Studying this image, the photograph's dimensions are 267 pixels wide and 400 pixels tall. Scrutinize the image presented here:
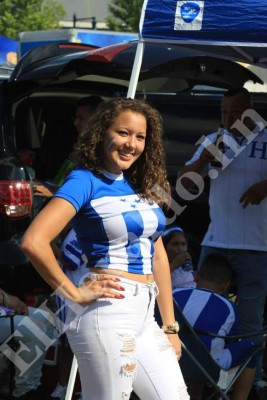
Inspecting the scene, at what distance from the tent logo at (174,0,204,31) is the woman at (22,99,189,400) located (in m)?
0.96

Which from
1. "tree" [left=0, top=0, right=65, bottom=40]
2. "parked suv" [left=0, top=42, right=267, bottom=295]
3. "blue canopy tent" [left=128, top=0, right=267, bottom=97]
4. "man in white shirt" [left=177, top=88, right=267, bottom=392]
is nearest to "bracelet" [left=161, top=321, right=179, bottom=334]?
"blue canopy tent" [left=128, top=0, right=267, bottom=97]

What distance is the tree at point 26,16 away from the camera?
27.2 m

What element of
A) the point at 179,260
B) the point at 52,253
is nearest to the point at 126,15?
the point at 179,260

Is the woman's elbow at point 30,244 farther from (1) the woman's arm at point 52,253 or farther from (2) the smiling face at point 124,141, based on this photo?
(2) the smiling face at point 124,141

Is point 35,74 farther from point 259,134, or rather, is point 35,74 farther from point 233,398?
point 233,398

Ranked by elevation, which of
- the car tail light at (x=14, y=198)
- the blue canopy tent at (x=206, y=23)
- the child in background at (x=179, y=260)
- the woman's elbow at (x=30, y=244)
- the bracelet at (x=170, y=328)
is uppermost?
the blue canopy tent at (x=206, y=23)

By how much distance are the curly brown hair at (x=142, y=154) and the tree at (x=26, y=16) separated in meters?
23.8

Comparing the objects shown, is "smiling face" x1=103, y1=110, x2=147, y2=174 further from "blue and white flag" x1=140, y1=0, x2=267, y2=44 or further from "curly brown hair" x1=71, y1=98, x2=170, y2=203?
"blue and white flag" x1=140, y1=0, x2=267, y2=44

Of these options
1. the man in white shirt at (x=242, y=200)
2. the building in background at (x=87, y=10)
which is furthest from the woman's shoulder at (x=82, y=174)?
the building in background at (x=87, y=10)

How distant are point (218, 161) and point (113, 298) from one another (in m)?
2.22

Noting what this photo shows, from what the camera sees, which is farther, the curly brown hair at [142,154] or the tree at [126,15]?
the tree at [126,15]

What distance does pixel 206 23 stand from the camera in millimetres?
4270

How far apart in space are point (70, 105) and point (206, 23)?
3.06m

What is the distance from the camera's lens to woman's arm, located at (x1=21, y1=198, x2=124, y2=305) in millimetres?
3076
